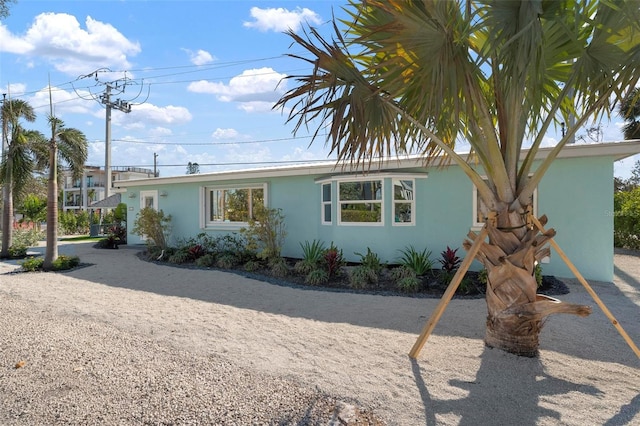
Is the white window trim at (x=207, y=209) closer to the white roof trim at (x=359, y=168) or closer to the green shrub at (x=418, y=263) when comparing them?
the white roof trim at (x=359, y=168)

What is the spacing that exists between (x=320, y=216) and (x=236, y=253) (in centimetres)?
295

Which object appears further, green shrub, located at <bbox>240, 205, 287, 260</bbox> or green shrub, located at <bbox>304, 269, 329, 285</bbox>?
green shrub, located at <bbox>240, 205, 287, 260</bbox>

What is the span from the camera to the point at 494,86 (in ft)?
13.8

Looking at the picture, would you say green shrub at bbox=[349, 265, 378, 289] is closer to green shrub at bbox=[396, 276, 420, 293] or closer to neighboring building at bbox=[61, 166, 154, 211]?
green shrub at bbox=[396, 276, 420, 293]

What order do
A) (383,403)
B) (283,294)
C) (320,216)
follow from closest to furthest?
(383,403) → (283,294) → (320,216)

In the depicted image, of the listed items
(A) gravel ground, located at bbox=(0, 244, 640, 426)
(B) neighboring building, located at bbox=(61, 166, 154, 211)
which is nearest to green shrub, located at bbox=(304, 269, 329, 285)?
(A) gravel ground, located at bbox=(0, 244, 640, 426)

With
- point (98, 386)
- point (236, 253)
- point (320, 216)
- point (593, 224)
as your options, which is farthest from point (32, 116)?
point (593, 224)

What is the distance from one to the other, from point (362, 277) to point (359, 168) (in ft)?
11.0

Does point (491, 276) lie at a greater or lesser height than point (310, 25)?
lesser

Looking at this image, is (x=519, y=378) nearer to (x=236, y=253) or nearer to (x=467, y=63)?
(x=467, y=63)

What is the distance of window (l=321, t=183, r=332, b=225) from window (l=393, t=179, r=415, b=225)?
2.08m

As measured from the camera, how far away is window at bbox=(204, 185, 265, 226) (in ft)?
45.0

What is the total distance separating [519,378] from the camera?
376cm

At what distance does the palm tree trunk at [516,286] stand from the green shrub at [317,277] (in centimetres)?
518
